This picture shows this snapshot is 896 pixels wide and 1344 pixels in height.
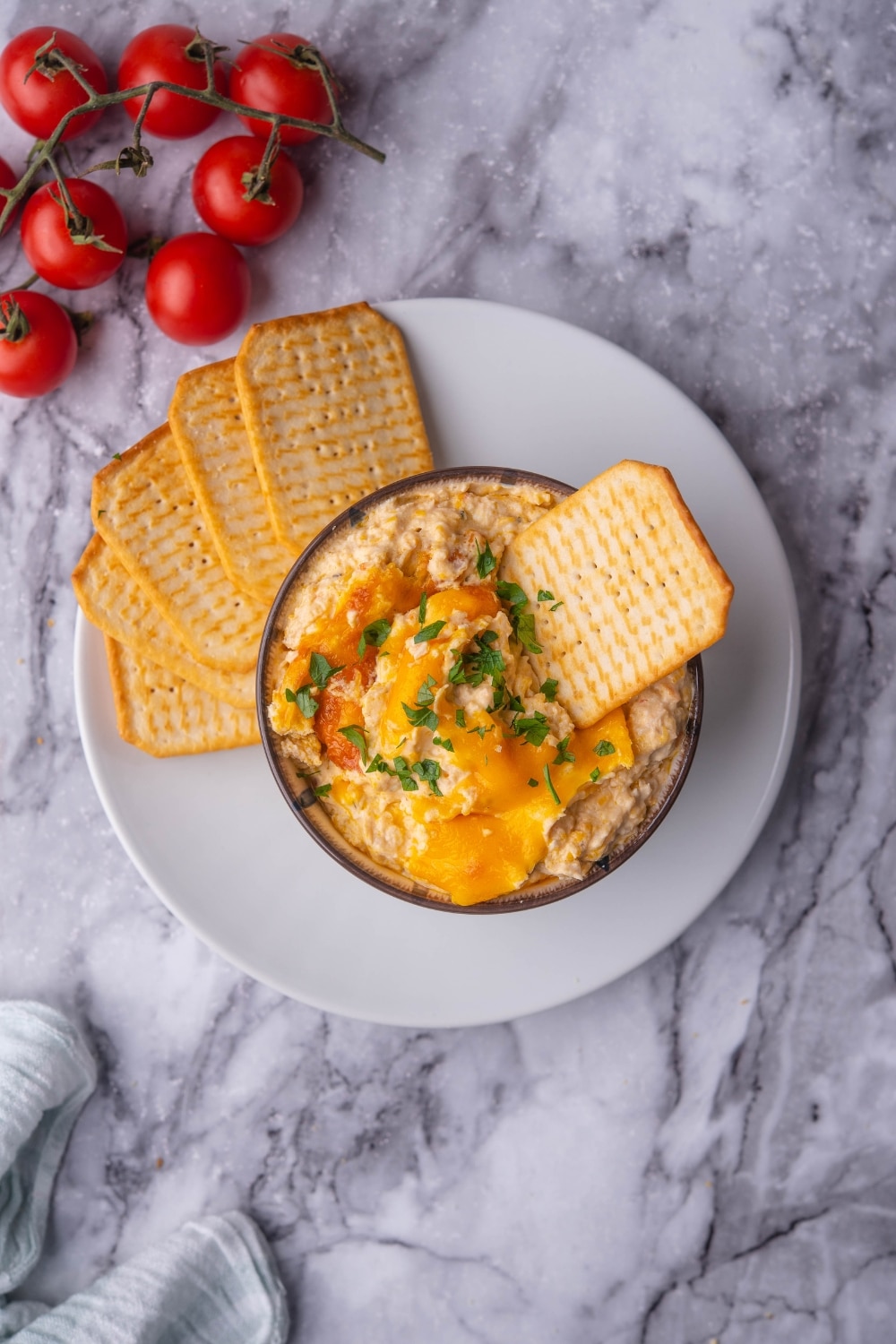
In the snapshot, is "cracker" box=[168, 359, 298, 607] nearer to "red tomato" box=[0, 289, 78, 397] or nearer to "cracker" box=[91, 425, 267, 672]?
"cracker" box=[91, 425, 267, 672]

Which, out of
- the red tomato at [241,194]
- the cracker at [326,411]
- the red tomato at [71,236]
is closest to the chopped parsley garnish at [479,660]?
the cracker at [326,411]

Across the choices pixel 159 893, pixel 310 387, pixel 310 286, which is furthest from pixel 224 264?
pixel 159 893

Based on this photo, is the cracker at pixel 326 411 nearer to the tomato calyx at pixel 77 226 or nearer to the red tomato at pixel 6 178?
the tomato calyx at pixel 77 226

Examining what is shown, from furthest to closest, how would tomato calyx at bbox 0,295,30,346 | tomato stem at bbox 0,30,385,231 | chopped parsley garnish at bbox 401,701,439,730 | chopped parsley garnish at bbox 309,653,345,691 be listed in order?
tomato calyx at bbox 0,295,30,346
tomato stem at bbox 0,30,385,231
chopped parsley garnish at bbox 309,653,345,691
chopped parsley garnish at bbox 401,701,439,730

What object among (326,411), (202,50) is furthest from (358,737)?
(202,50)

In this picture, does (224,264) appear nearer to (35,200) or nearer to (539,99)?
(35,200)

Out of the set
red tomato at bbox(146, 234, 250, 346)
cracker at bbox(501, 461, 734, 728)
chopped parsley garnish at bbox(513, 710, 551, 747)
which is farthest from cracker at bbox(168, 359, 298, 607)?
chopped parsley garnish at bbox(513, 710, 551, 747)
